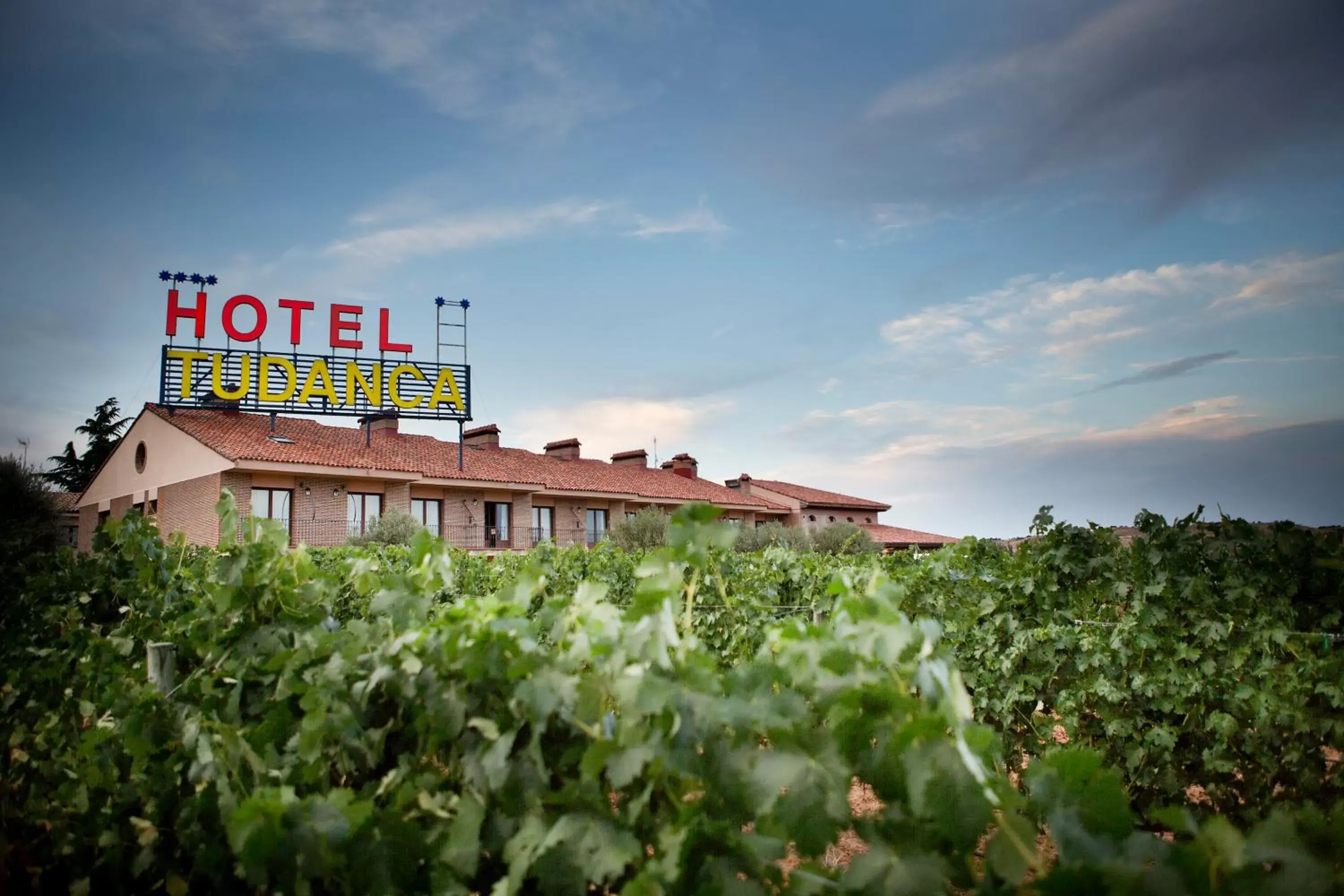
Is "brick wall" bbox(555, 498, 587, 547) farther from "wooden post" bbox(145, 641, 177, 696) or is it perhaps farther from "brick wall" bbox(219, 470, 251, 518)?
"wooden post" bbox(145, 641, 177, 696)

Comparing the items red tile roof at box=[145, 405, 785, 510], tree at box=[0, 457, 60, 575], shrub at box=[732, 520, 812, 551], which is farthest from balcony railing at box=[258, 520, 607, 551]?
tree at box=[0, 457, 60, 575]

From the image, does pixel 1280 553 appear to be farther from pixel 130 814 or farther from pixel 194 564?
pixel 194 564

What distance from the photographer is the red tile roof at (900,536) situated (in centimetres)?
4719

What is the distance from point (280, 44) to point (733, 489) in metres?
40.6

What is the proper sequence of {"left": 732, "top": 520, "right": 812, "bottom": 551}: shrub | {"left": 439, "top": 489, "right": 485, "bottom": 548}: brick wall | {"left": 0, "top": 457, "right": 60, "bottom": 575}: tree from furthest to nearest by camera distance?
{"left": 732, "top": 520, "right": 812, "bottom": 551}: shrub
{"left": 439, "top": 489, "right": 485, "bottom": 548}: brick wall
{"left": 0, "top": 457, "right": 60, "bottom": 575}: tree

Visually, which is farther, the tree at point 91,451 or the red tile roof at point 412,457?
the tree at point 91,451

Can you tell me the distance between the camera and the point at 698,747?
1.43 m

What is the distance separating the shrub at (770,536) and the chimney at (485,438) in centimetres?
1314

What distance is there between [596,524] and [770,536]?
27.6 feet

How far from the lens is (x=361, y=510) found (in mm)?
32719

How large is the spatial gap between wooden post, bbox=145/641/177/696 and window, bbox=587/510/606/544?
36636 millimetres

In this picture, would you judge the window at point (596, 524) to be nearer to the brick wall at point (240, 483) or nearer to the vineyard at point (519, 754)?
the brick wall at point (240, 483)

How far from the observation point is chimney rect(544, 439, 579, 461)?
147 feet

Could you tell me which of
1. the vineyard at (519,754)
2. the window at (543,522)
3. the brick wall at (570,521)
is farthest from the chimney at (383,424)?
the vineyard at (519,754)
